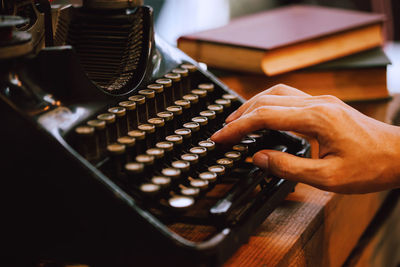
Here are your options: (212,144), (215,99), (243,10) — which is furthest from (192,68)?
(243,10)

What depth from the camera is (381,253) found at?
1.43m

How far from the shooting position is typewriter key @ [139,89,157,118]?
858 mm

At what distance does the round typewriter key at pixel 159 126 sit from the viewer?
82cm

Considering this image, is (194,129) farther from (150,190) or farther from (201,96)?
(150,190)

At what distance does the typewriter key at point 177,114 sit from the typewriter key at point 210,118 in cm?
4

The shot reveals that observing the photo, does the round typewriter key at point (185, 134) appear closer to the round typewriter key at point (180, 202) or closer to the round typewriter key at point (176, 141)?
the round typewriter key at point (176, 141)

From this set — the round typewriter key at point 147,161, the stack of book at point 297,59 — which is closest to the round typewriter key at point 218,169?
the round typewriter key at point 147,161

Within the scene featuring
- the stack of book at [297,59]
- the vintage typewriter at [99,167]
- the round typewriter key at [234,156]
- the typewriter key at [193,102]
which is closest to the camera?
the vintage typewriter at [99,167]

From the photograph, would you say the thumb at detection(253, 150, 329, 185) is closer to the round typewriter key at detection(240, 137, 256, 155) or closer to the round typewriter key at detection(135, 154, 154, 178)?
the round typewriter key at detection(240, 137, 256, 155)

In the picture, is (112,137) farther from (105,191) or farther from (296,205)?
(296,205)

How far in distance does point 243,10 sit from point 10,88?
2.35 m

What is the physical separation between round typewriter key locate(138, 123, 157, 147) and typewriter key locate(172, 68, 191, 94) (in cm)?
18

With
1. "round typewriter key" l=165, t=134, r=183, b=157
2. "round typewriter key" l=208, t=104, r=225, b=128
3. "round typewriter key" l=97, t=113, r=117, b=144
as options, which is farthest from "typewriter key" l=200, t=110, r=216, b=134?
"round typewriter key" l=97, t=113, r=117, b=144

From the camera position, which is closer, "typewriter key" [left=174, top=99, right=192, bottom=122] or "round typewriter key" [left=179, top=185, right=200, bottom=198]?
"round typewriter key" [left=179, top=185, right=200, bottom=198]
